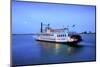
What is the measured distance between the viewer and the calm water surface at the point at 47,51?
7.74 ft

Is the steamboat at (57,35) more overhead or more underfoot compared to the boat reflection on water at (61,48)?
more overhead

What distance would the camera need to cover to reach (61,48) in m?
2.53

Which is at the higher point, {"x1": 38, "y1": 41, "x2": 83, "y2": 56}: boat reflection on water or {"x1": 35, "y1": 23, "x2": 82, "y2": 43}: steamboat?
{"x1": 35, "y1": 23, "x2": 82, "y2": 43}: steamboat

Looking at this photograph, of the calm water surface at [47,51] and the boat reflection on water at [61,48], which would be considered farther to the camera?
the boat reflection on water at [61,48]

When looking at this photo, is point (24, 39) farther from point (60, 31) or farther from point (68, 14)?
point (68, 14)

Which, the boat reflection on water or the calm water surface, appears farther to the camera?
the boat reflection on water

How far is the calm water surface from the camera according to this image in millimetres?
2359

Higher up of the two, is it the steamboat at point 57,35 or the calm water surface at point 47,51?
the steamboat at point 57,35

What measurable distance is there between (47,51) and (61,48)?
0.19 metres

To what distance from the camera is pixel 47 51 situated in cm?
247

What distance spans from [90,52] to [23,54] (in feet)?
3.06

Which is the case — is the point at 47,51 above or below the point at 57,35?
below

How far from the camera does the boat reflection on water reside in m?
2.47
